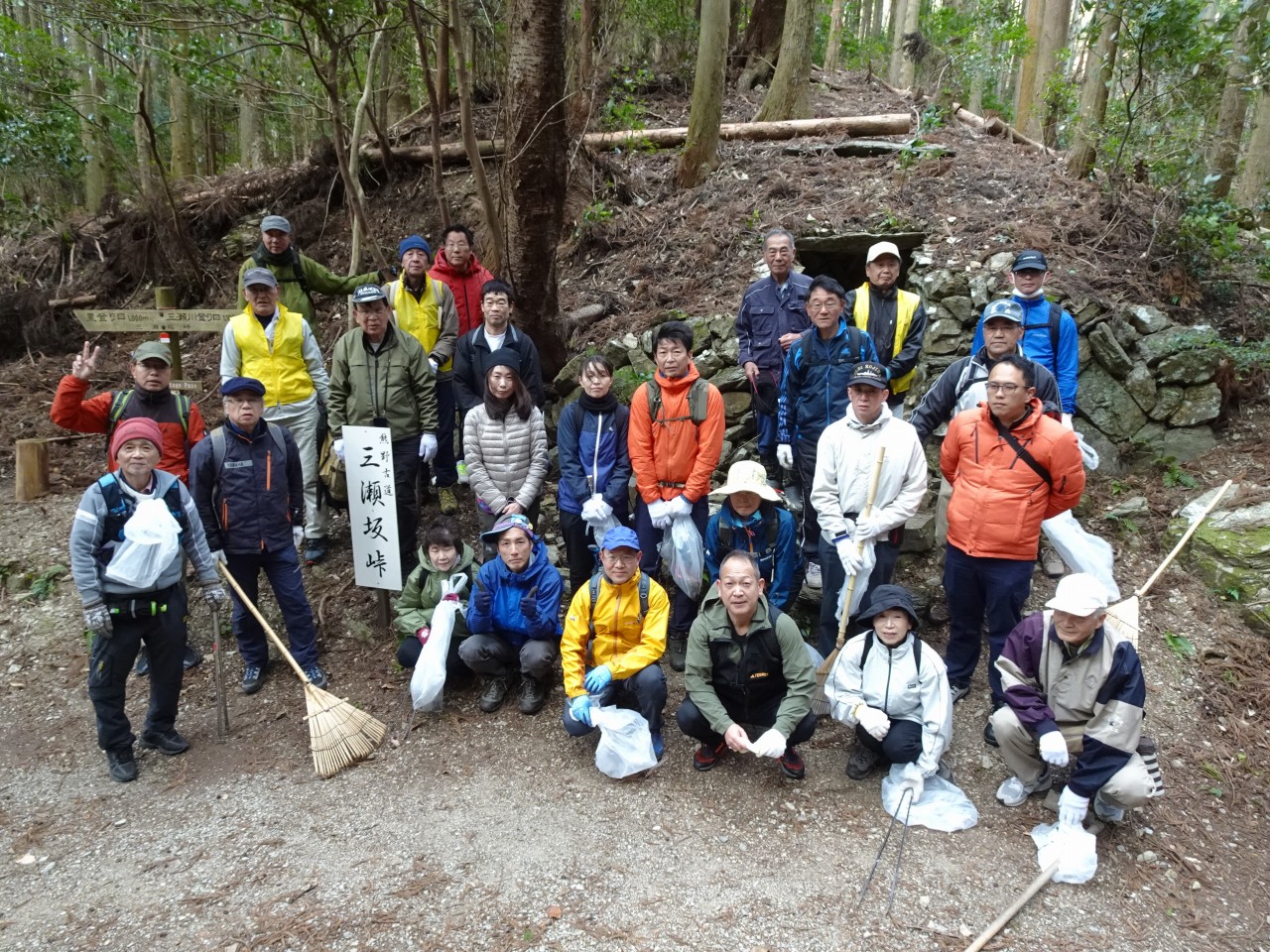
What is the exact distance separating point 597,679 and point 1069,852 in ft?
8.20

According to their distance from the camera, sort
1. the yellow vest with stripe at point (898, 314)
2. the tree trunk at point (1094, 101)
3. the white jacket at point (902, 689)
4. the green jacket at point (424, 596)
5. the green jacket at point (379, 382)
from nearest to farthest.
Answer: the white jacket at point (902, 689)
the green jacket at point (424, 596)
the yellow vest with stripe at point (898, 314)
the green jacket at point (379, 382)
the tree trunk at point (1094, 101)

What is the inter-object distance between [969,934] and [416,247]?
5.84m

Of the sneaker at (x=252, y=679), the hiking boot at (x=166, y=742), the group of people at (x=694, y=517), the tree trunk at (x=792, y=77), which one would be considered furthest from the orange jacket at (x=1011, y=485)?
the tree trunk at (x=792, y=77)

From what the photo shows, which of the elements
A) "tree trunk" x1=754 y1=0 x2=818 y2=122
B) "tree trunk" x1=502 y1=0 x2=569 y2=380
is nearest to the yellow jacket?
"tree trunk" x1=502 y1=0 x2=569 y2=380

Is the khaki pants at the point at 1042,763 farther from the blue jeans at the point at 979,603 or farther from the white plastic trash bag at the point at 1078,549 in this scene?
the white plastic trash bag at the point at 1078,549

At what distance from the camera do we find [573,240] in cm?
938

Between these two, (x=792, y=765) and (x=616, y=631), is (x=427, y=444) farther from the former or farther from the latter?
(x=792, y=765)

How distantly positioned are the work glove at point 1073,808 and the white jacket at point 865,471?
5.48ft

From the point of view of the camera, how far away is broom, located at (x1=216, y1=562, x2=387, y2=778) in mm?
4434

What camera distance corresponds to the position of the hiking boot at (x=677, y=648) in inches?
205

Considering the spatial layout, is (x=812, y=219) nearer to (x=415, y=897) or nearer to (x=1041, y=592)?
(x=1041, y=592)

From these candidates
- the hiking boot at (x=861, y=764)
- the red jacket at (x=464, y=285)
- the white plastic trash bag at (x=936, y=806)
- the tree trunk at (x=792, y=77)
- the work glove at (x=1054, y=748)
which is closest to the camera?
the work glove at (x=1054, y=748)

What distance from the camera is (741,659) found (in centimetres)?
414

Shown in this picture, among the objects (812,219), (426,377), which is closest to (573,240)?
(812,219)
